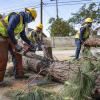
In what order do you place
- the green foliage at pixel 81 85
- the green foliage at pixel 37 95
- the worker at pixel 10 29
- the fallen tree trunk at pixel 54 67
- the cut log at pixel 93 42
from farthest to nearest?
1. the cut log at pixel 93 42
2. the worker at pixel 10 29
3. the fallen tree trunk at pixel 54 67
4. the green foliage at pixel 81 85
5. the green foliage at pixel 37 95

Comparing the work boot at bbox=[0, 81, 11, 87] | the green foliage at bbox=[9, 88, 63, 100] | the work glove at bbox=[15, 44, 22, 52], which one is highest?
the work glove at bbox=[15, 44, 22, 52]

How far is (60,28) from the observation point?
4703 centimetres

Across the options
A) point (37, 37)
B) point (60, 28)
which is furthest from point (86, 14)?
point (37, 37)

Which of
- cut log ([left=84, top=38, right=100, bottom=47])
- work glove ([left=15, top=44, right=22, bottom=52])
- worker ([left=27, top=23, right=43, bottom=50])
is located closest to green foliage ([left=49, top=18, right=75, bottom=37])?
worker ([left=27, top=23, right=43, bottom=50])

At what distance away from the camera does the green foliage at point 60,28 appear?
47125 mm

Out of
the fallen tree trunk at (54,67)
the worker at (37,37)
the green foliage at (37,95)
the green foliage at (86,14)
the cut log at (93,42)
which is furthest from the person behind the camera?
the green foliage at (86,14)

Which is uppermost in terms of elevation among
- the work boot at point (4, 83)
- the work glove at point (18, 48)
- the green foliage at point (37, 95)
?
the work glove at point (18, 48)

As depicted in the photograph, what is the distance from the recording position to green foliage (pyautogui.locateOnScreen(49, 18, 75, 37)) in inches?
1855

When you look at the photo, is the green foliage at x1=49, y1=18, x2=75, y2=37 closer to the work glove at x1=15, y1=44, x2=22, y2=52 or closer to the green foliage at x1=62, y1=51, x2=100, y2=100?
the work glove at x1=15, y1=44, x2=22, y2=52

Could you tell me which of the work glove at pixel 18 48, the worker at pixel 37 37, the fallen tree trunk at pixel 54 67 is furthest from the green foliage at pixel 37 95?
the worker at pixel 37 37

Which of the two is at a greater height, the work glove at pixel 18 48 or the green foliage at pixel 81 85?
the work glove at pixel 18 48

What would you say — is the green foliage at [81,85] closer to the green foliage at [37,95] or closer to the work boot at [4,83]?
the green foliage at [37,95]

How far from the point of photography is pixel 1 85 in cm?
792

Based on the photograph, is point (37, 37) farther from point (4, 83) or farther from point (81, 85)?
point (81, 85)
